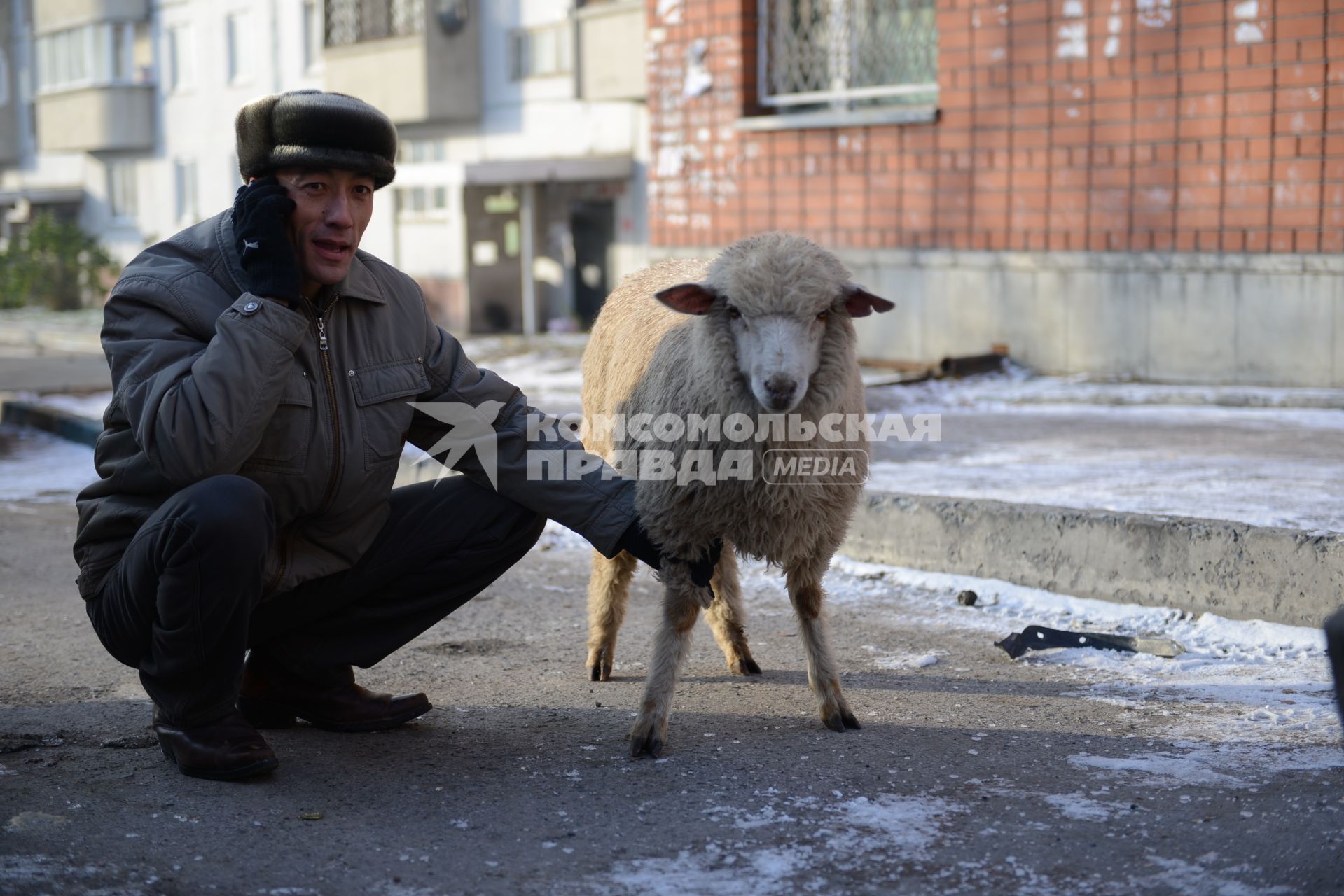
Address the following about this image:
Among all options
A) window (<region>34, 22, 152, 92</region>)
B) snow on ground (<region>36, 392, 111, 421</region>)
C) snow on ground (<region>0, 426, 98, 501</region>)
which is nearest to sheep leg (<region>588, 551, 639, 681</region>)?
snow on ground (<region>0, 426, 98, 501</region>)

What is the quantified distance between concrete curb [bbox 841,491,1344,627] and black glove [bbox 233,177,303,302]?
2930 millimetres

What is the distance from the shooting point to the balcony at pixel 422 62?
19.1m

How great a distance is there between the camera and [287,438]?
10.7 ft

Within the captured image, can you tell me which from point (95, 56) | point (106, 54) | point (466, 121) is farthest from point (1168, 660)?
point (95, 56)

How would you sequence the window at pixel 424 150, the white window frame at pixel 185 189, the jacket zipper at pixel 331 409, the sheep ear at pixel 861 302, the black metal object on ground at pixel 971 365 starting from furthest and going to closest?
the white window frame at pixel 185 189 < the window at pixel 424 150 < the black metal object on ground at pixel 971 365 < the sheep ear at pixel 861 302 < the jacket zipper at pixel 331 409

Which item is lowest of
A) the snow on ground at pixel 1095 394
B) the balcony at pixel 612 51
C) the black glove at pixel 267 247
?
the snow on ground at pixel 1095 394

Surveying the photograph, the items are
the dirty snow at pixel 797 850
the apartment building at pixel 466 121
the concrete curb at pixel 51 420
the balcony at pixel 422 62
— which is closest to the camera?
the dirty snow at pixel 797 850

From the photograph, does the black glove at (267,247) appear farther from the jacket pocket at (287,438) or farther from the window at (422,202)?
the window at (422,202)

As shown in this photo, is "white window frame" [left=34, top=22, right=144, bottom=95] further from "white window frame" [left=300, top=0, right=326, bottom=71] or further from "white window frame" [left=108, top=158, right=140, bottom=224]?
"white window frame" [left=300, top=0, right=326, bottom=71]

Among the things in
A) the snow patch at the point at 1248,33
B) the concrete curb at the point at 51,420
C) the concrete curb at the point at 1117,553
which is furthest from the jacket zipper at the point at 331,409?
the snow patch at the point at 1248,33

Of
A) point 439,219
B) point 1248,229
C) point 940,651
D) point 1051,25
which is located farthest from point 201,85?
point 940,651

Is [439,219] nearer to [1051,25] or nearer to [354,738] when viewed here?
[1051,25]

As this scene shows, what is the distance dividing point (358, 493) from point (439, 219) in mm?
16445

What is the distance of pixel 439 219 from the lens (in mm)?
19328
